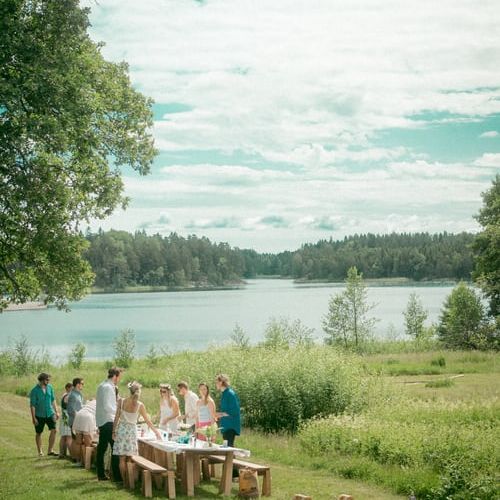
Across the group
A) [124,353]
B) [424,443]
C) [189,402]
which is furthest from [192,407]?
[124,353]

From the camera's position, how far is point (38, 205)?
18.3 meters

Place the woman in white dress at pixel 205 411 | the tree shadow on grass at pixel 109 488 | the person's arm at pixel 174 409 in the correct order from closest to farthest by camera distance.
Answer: the tree shadow on grass at pixel 109 488 → the woman in white dress at pixel 205 411 → the person's arm at pixel 174 409

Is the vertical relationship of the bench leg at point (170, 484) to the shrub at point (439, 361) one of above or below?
above

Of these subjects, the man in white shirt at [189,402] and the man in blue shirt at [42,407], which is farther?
the man in blue shirt at [42,407]

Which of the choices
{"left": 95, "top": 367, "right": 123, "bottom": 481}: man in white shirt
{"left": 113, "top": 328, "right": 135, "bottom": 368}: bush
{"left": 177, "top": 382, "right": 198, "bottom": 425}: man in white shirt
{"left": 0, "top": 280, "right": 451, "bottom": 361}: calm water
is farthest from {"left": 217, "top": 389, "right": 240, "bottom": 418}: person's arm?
{"left": 0, "top": 280, "right": 451, "bottom": 361}: calm water

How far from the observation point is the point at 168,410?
1812 centimetres

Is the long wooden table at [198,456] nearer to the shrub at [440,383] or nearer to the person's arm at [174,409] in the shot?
the person's arm at [174,409]

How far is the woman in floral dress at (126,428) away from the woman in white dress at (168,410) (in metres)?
2.53

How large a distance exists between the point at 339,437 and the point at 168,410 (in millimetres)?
4473

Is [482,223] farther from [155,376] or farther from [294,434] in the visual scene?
[294,434]

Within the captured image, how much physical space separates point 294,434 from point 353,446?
5473 millimetres

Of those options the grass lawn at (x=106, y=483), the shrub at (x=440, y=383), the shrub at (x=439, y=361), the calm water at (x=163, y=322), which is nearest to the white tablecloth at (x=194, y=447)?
the grass lawn at (x=106, y=483)

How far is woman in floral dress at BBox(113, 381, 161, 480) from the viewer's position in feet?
48.9

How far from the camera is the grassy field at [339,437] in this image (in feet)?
47.9
